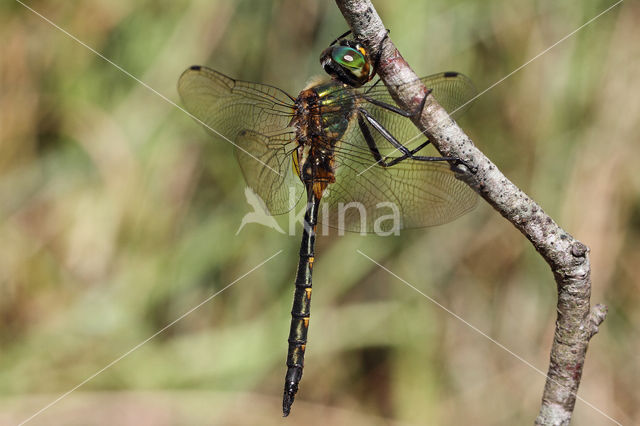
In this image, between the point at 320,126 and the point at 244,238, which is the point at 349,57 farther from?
the point at 244,238

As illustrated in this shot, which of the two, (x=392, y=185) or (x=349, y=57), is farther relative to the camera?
(x=392, y=185)

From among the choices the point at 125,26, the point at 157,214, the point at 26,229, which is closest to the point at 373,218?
the point at 157,214

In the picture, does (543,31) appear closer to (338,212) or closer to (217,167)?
(338,212)

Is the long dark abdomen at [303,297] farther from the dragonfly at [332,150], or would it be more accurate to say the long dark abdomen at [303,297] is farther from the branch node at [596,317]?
the branch node at [596,317]

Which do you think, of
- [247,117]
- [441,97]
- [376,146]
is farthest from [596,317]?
[247,117]

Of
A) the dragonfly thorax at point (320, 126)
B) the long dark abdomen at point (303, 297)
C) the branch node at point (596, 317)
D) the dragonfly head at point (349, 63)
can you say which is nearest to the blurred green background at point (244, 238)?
the long dark abdomen at point (303, 297)

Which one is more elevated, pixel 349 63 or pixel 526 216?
pixel 349 63

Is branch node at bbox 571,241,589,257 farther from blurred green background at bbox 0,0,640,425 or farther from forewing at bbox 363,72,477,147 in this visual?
blurred green background at bbox 0,0,640,425
